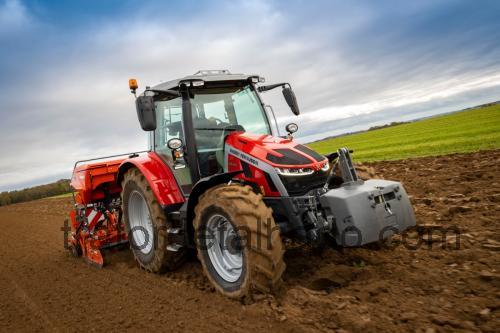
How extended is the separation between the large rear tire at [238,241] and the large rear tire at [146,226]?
35.4 inches

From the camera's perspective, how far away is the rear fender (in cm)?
490

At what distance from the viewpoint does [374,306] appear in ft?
10.7

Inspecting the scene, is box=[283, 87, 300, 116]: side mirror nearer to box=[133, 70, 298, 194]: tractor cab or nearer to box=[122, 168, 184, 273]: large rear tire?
box=[133, 70, 298, 194]: tractor cab

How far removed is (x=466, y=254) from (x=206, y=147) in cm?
310

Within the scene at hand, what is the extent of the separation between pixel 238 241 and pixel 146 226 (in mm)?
2420

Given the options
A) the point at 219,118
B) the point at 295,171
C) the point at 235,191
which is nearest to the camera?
the point at 235,191

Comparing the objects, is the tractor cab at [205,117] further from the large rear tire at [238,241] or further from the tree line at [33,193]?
the tree line at [33,193]

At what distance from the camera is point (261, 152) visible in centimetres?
425

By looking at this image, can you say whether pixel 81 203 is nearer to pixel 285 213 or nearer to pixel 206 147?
pixel 206 147

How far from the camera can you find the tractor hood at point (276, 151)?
4180mm

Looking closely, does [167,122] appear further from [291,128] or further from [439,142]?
[439,142]

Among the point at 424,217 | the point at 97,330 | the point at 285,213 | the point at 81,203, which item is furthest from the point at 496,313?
the point at 81,203

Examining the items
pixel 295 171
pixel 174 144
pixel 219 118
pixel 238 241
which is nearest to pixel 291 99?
pixel 219 118

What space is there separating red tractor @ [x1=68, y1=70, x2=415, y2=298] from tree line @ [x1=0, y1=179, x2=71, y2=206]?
36.2 meters
